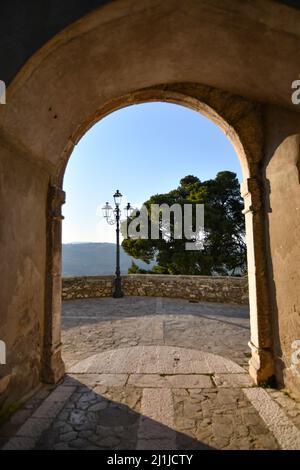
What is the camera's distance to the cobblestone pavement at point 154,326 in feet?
16.9

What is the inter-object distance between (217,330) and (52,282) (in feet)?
14.2

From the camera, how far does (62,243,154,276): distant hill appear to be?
108 m

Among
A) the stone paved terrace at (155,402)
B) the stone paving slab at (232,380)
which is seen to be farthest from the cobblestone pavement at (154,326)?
the stone paving slab at (232,380)

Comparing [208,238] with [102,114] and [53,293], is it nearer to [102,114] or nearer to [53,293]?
[102,114]

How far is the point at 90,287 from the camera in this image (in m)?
11.3

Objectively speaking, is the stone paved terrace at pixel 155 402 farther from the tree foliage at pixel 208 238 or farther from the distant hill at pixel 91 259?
the distant hill at pixel 91 259

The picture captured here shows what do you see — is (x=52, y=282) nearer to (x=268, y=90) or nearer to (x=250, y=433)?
(x=250, y=433)

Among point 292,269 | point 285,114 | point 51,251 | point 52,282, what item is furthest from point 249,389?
point 285,114

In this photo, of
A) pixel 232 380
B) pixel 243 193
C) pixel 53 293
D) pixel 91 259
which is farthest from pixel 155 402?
pixel 91 259

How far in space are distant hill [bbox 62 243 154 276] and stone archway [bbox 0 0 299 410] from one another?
99804mm

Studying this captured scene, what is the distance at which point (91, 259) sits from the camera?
407 ft

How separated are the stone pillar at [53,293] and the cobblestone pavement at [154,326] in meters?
0.76

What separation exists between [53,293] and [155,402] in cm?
193

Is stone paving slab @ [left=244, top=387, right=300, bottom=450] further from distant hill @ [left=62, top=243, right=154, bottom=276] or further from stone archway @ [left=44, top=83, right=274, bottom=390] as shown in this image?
distant hill @ [left=62, top=243, right=154, bottom=276]
